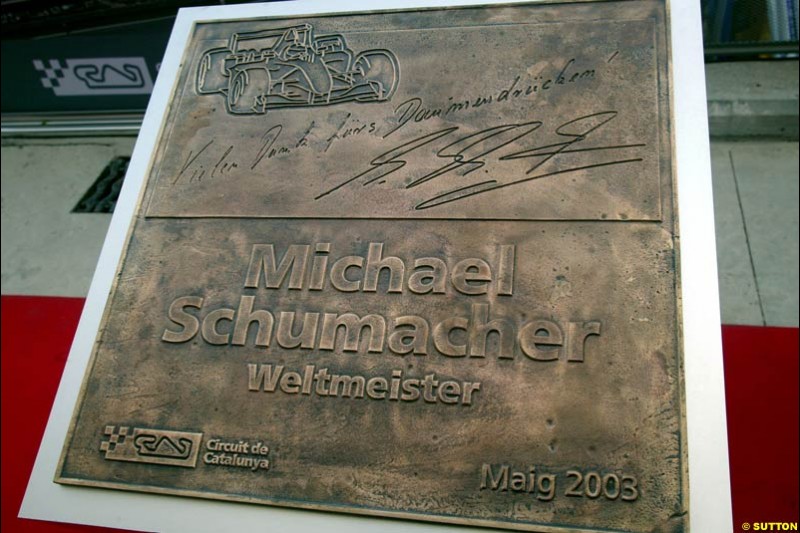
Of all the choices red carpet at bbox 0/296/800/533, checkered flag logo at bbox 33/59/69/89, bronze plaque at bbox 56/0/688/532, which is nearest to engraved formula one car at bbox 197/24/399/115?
bronze plaque at bbox 56/0/688/532

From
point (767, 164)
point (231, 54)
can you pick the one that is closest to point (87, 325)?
point (231, 54)

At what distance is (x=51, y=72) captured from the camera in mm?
4922

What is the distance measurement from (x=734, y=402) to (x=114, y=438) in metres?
2.38

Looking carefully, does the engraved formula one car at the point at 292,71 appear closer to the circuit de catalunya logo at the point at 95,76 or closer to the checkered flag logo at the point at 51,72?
the circuit de catalunya logo at the point at 95,76

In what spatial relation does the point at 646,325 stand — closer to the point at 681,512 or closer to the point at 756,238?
the point at 681,512

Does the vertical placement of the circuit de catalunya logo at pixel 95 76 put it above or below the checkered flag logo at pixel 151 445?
above

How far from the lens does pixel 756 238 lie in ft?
11.9

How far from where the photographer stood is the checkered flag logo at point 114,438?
8.67ft

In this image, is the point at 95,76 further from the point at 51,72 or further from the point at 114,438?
the point at 114,438

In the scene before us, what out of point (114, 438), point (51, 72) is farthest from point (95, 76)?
point (114, 438)
